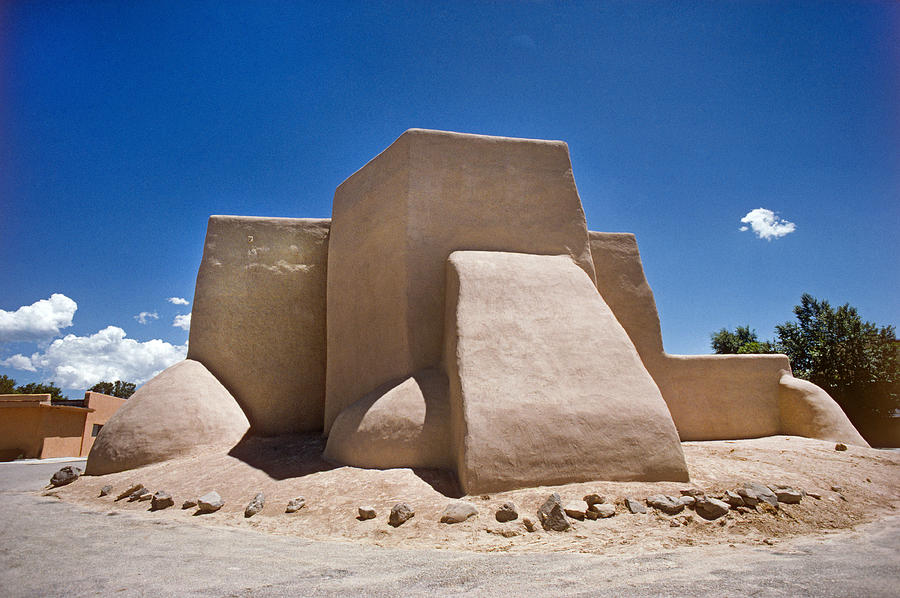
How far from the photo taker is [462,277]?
731 cm

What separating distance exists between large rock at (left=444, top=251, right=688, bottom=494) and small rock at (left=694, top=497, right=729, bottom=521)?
35.0 inches

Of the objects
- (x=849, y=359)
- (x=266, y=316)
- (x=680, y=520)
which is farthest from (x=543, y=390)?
(x=849, y=359)

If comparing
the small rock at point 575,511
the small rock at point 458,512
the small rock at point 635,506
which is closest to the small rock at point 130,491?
the small rock at point 458,512

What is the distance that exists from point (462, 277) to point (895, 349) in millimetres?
17799

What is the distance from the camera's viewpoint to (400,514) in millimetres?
4781

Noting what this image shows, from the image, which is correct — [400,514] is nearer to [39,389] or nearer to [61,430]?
[61,430]

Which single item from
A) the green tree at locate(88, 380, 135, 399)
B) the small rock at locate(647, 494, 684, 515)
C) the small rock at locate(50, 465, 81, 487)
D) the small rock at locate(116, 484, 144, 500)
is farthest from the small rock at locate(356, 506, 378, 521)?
the green tree at locate(88, 380, 135, 399)

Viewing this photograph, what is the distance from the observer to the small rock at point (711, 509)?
4594 millimetres

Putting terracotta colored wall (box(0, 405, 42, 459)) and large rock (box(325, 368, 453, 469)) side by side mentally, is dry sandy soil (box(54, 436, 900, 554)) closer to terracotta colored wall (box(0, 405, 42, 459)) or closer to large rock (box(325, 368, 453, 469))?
large rock (box(325, 368, 453, 469))

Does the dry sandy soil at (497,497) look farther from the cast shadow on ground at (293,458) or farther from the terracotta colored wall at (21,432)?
the terracotta colored wall at (21,432)

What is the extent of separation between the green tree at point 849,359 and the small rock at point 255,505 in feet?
59.9

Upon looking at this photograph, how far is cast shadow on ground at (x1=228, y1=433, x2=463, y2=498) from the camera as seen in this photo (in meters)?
5.74

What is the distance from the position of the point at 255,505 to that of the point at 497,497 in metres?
2.67

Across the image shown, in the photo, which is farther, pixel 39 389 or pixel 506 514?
pixel 39 389
